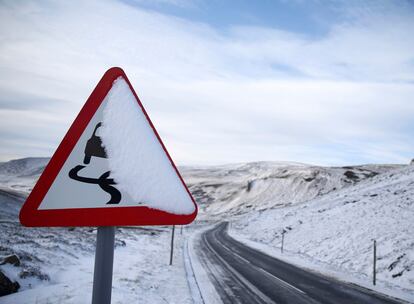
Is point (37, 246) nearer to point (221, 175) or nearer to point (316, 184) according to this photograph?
point (316, 184)

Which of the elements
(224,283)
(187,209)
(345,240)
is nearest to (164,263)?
(224,283)

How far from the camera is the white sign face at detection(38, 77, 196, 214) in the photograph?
5.36ft

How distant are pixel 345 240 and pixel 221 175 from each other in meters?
165

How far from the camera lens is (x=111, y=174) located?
1665 mm

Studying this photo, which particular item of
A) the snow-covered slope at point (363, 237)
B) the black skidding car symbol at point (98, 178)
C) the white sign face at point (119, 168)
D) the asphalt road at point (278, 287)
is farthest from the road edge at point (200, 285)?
the black skidding car symbol at point (98, 178)

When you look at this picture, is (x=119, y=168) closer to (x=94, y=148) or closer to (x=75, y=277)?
(x=94, y=148)

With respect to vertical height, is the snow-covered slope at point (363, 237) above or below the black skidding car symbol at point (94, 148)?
below

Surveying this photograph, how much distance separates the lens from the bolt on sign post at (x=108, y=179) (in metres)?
1.60

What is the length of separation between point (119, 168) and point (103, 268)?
0.52 meters

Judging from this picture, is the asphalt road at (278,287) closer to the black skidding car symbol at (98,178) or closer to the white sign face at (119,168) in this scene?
the white sign face at (119,168)

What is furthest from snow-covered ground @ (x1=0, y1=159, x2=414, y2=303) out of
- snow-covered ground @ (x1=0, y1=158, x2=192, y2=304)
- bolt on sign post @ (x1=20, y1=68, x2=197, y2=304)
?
bolt on sign post @ (x1=20, y1=68, x2=197, y2=304)

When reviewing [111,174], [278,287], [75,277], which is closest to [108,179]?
[111,174]

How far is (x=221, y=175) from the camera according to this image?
609 ft

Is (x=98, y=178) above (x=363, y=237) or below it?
above
